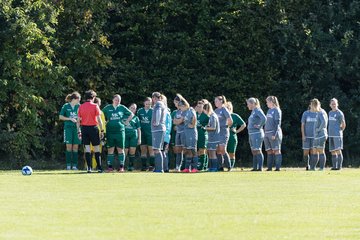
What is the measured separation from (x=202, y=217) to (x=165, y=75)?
25677 millimetres

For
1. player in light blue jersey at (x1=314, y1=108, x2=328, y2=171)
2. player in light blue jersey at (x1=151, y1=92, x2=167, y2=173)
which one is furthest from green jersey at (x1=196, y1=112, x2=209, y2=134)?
player in light blue jersey at (x1=314, y1=108, x2=328, y2=171)

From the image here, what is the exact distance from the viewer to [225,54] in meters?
42.6

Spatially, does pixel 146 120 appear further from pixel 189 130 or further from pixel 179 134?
pixel 189 130

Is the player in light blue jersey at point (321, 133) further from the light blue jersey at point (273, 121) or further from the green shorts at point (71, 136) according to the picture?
the green shorts at point (71, 136)

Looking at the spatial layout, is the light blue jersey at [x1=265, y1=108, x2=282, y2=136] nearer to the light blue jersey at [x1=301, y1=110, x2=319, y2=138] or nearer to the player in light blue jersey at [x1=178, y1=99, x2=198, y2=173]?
the light blue jersey at [x1=301, y1=110, x2=319, y2=138]

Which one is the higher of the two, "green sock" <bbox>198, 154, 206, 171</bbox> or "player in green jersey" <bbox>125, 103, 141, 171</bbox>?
"player in green jersey" <bbox>125, 103, 141, 171</bbox>

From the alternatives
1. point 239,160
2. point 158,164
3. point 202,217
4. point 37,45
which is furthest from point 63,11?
point 202,217

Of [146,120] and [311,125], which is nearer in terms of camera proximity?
[311,125]

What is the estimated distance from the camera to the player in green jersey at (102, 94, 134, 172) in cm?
3203

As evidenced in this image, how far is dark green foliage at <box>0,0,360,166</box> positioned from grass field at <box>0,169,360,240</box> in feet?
47.1

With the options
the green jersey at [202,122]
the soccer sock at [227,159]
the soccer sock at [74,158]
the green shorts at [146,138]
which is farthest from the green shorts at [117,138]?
the soccer sock at [227,159]

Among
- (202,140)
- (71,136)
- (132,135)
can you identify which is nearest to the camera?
(202,140)

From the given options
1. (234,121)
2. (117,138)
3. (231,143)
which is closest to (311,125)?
(234,121)

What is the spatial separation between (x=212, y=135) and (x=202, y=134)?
1198 mm
